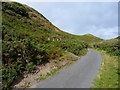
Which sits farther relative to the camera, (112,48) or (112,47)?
(112,47)

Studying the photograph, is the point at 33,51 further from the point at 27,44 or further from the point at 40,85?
the point at 40,85

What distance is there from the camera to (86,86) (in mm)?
7637

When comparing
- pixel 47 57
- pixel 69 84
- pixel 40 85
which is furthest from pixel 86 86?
pixel 47 57

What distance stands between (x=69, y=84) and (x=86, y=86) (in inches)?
52.2

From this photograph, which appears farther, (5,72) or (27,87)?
(5,72)

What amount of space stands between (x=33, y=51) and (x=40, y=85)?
609 cm

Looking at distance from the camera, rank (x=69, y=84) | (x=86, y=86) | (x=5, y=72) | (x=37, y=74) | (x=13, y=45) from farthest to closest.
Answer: (x=13, y=45)
(x=37, y=74)
(x=5, y=72)
(x=69, y=84)
(x=86, y=86)

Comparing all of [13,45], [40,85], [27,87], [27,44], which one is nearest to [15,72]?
[27,87]

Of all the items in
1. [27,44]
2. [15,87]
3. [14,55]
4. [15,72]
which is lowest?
[15,87]

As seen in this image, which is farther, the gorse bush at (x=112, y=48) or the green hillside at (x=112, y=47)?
the green hillside at (x=112, y=47)

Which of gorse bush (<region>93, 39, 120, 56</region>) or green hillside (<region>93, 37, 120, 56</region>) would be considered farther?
green hillside (<region>93, 37, 120, 56</region>)

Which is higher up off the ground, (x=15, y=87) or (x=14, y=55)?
(x=14, y=55)

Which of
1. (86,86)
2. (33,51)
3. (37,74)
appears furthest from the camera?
(33,51)

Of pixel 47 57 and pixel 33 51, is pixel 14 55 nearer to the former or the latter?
→ pixel 33 51
